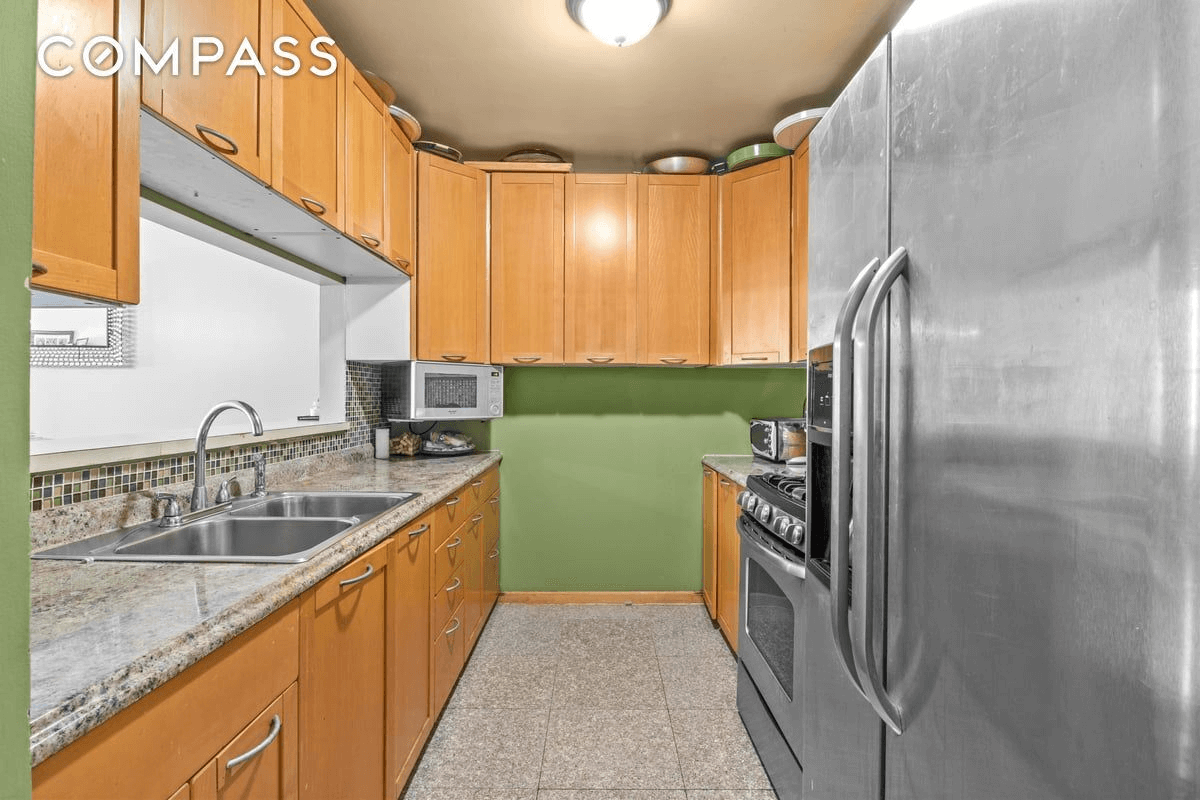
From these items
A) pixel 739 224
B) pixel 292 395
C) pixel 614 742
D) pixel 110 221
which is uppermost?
pixel 739 224

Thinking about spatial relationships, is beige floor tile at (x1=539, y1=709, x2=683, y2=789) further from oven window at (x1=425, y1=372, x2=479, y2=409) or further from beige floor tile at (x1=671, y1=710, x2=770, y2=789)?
oven window at (x1=425, y1=372, x2=479, y2=409)

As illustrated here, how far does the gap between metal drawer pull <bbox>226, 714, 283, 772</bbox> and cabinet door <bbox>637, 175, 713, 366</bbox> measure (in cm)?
237

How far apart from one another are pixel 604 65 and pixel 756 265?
121 cm

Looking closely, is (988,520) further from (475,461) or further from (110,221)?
(475,461)

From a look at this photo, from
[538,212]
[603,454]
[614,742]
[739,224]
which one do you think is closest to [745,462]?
[603,454]

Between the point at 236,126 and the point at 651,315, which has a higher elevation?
the point at 236,126

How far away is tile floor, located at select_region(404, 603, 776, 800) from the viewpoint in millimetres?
1700

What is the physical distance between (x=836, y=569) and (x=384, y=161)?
238 centimetres

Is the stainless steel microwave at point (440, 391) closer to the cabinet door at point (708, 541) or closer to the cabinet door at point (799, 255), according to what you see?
the cabinet door at point (708, 541)

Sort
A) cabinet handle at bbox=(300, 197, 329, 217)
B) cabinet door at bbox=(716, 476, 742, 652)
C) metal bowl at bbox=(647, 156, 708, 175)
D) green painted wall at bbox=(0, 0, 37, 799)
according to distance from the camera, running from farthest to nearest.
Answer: metal bowl at bbox=(647, 156, 708, 175) → cabinet door at bbox=(716, 476, 742, 652) → cabinet handle at bbox=(300, 197, 329, 217) → green painted wall at bbox=(0, 0, 37, 799)

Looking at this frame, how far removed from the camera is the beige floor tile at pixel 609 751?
172cm

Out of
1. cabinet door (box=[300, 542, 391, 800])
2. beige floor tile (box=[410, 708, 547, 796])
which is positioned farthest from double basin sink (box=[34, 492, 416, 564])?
beige floor tile (box=[410, 708, 547, 796])

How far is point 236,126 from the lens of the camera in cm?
135

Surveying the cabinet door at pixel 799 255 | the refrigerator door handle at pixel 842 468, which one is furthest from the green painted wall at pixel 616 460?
the refrigerator door handle at pixel 842 468
